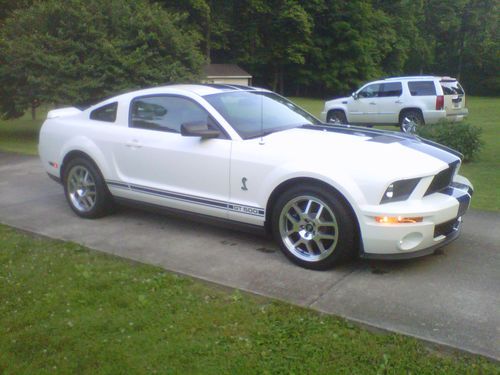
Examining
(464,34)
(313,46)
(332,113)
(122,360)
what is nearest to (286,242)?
(122,360)

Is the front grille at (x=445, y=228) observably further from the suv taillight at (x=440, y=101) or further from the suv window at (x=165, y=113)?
the suv taillight at (x=440, y=101)

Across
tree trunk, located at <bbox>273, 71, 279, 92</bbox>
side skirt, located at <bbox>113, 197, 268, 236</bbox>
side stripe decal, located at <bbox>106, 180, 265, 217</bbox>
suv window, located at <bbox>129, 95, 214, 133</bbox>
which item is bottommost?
tree trunk, located at <bbox>273, 71, 279, 92</bbox>

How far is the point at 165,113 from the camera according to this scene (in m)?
5.89

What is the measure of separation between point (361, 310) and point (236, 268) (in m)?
1.26

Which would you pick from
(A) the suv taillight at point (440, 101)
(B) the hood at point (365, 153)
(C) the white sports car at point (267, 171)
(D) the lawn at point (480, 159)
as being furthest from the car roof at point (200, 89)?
(A) the suv taillight at point (440, 101)

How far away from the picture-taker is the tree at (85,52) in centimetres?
1537

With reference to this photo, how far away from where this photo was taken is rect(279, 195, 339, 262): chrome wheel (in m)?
4.66

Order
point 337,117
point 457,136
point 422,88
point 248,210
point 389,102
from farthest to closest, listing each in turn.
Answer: point 337,117, point 389,102, point 422,88, point 457,136, point 248,210

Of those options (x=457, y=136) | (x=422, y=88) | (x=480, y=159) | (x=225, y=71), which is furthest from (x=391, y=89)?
(x=225, y=71)

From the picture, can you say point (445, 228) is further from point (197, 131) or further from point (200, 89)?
point (200, 89)

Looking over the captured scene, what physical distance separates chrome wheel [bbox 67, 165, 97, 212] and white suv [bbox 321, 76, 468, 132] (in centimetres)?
1283

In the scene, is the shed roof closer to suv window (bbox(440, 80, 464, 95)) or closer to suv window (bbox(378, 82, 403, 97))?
suv window (bbox(378, 82, 403, 97))

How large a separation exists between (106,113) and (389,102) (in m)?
13.7

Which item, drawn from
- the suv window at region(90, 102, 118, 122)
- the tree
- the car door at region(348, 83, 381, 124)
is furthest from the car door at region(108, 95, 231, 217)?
the car door at region(348, 83, 381, 124)
